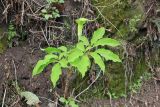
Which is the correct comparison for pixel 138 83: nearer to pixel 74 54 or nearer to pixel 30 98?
pixel 74 54

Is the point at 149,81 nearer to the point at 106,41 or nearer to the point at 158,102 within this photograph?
the point at 158,102

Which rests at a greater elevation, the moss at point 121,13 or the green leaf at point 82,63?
the moss at point 121,13

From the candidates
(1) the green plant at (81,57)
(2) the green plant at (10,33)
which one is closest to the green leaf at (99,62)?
(1) the green plant at (81,57)

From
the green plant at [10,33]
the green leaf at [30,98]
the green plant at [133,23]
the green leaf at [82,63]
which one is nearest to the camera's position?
the green leaf at [82,63]

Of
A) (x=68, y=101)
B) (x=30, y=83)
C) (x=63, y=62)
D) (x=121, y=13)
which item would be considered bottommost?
(x=68, y=101)

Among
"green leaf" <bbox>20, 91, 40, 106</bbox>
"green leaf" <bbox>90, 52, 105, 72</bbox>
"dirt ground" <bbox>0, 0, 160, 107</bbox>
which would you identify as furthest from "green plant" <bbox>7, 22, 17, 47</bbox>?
"green leaf" <bbox>90, 52, 105, 72</bbox>

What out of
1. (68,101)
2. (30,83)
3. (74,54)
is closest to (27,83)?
(30,83)

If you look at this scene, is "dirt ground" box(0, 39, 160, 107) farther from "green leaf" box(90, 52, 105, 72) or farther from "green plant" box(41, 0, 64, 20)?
"green leaf" box(90, 52, 105, 72)

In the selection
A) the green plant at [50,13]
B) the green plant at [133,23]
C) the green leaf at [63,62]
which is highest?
the green plant at [50,13]

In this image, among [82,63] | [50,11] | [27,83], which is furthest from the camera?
[50,11]

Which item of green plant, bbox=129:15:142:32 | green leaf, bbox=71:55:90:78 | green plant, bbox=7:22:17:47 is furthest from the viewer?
green plant, bbox=129:15:142:32

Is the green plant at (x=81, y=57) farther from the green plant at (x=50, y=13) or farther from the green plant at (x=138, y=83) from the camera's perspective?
the green plant at (x=138, y=83)

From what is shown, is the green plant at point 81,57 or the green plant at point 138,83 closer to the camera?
the green plant at point 81,57

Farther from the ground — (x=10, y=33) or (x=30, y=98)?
(x=10, y=33)
